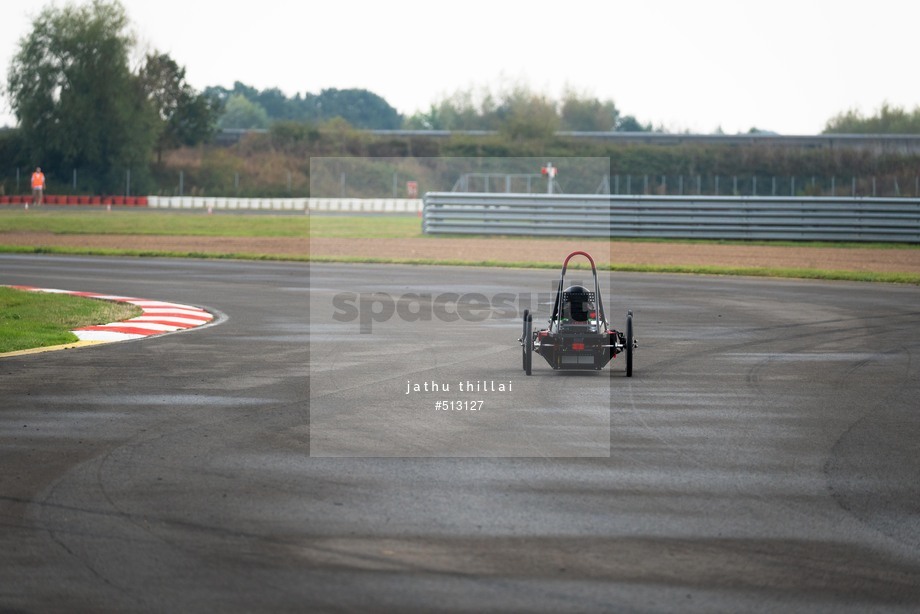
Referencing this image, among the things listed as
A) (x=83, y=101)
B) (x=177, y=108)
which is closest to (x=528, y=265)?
(x=83, y=101)

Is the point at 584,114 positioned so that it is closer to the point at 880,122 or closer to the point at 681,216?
the point at 880,122

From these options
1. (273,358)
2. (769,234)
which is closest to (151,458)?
(273,358)

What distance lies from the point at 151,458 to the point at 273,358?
4.70 meters

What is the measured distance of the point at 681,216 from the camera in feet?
106

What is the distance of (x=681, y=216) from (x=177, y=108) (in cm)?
4929

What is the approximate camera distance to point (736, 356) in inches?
499

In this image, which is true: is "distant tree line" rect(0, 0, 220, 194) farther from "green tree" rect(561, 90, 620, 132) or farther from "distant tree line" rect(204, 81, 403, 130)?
"distant tree line" rect(204, 81, 403, 130)

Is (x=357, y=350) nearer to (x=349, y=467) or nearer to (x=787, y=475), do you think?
(x=349, y=467)

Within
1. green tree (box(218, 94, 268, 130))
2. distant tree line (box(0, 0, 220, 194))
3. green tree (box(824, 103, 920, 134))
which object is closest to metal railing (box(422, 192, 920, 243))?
distant tree line (box(0, 0, 220, 194))

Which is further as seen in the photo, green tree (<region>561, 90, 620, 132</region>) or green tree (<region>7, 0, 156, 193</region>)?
green tree (<region>561, 90, 620, 132</region>)

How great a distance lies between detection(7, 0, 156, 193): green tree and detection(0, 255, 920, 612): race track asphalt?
54.1 meters

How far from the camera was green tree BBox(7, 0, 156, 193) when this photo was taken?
65125 millimetres

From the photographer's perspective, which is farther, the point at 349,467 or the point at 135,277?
the point at 135,277

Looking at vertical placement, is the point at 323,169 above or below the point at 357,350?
above
